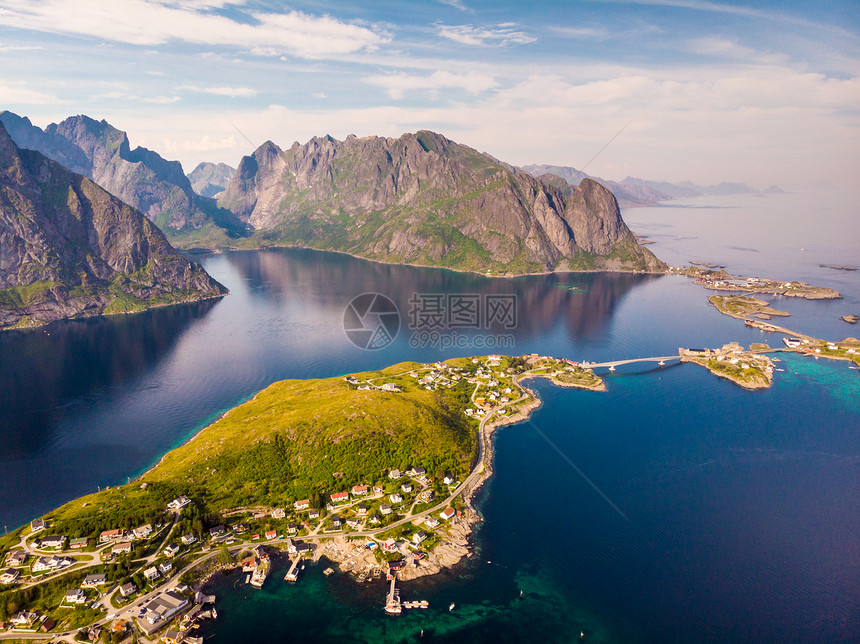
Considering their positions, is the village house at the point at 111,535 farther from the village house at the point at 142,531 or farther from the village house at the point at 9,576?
the village house at the point at 9,576

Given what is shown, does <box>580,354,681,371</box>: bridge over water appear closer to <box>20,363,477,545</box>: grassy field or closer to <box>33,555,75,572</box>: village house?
<box>20,363,477,545</box>: grassy field

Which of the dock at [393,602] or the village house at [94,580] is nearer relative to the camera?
the dock at [393,602]

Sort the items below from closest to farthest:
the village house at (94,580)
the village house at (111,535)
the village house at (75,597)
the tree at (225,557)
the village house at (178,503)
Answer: the village house at (75,597), the village house at (94,580), the tree at (225,557), the village house at (111,535), the village house at (178,503)

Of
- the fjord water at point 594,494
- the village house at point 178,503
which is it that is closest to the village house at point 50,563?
the village house at point 178,503

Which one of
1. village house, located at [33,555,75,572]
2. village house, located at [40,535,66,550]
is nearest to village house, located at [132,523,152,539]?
village house, located at [33,555,75,572]

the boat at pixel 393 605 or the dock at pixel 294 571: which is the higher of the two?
the dock at pixel 294 571

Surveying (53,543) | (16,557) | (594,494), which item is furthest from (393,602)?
(16,557)

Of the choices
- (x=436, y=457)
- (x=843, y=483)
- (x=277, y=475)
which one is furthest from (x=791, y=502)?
(x=277, y=475)
